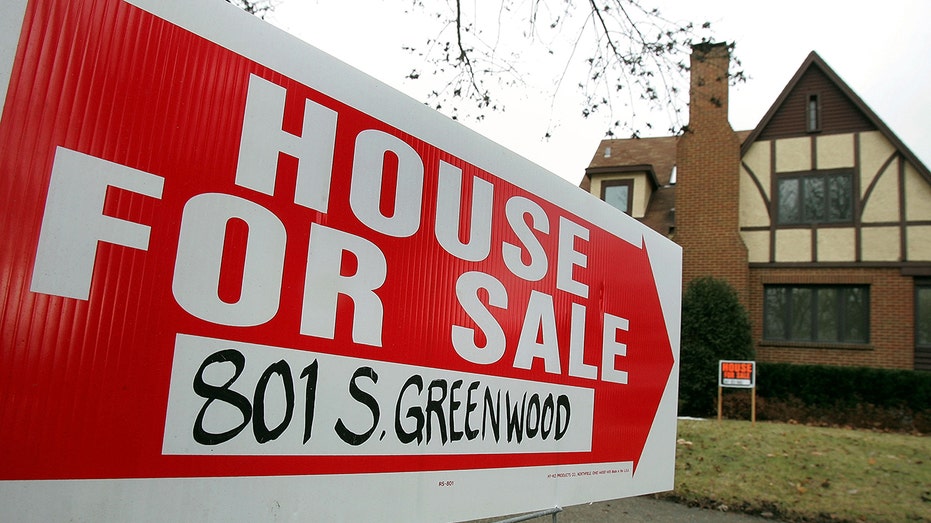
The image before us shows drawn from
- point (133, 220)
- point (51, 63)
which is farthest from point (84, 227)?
point (51, 63)

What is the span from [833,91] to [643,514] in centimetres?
1215

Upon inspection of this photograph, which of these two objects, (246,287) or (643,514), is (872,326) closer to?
(643,514)

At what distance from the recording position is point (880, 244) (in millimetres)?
13789

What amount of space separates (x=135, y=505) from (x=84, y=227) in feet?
2.24

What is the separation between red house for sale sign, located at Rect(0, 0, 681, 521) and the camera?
157 cm

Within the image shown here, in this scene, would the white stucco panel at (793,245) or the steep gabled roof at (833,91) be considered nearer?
the steep gabled roof at (833,91)

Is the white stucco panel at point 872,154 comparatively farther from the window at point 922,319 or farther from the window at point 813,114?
the window at point 922,319

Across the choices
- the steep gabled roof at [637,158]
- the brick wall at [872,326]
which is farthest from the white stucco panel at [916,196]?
the steep gabled roof at [637,158]

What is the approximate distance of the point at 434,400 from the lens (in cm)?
246

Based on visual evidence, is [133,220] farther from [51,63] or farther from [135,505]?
[135,505]

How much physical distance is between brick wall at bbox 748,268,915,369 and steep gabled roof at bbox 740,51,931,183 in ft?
8.34

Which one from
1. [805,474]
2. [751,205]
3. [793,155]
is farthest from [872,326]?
[805,474]

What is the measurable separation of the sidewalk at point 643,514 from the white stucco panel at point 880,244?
973 centimetres

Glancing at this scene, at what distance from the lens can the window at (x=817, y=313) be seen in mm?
13867
